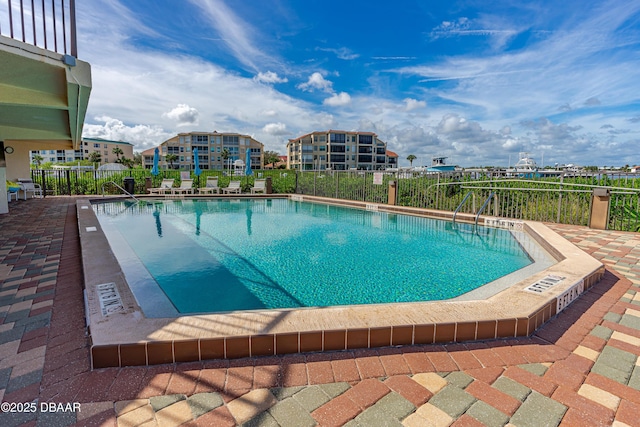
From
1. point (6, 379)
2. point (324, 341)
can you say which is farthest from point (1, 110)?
point (324, 341)

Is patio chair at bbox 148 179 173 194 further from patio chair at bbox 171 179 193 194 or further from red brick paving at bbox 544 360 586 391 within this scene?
red brick paving at bbox 544 360 586 391

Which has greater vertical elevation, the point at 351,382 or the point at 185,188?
the point at 185,188

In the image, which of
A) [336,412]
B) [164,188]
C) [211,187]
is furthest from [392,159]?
[336,412]

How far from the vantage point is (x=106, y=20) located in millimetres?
7008

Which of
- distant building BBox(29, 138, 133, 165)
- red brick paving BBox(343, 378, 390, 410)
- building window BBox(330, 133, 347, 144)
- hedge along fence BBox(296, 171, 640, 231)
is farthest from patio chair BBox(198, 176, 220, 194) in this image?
distant building BBox(29, 138, 133, 165)

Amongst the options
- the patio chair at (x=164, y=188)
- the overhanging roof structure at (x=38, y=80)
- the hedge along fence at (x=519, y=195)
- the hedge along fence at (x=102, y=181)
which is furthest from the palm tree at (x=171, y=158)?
the overhanging roof structure at (x=38, y=80)

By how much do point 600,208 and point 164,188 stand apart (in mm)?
17125

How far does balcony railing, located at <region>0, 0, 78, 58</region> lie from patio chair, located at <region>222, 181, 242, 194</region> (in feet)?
45.4

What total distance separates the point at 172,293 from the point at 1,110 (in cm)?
549

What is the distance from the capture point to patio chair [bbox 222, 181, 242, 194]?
688 inches

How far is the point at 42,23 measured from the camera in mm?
3523

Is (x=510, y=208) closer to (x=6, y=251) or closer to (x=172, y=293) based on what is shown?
(x=172, y=293)

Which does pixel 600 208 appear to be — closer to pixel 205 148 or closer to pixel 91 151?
pixel 205 148

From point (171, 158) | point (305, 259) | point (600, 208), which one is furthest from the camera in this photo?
point (171, 158)
